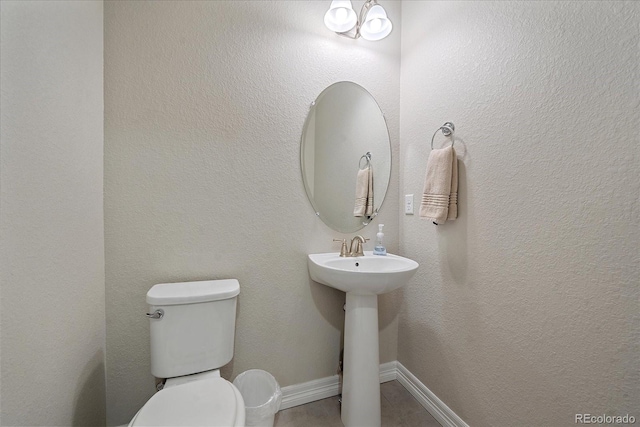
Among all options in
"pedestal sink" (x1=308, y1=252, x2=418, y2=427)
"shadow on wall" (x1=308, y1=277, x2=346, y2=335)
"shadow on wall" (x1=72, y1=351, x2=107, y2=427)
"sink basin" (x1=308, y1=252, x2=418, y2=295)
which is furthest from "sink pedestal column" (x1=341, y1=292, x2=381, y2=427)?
"shadow on wall" (x1=72, y1=351, x2=107, y2=427)

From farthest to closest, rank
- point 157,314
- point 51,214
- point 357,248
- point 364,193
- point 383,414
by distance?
point 364,193 < point 357,248 < point 383,414 < point 157,314 < point 51,214

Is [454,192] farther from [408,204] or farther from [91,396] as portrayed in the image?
[91,396]

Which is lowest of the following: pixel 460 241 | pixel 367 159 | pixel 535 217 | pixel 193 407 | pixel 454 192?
pixel 193 407

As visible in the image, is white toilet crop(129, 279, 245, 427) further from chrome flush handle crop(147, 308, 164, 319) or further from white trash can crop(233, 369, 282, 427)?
white trash can crop(233, 369, 282, 427)

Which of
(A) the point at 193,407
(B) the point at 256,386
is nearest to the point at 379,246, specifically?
(B) the point at 256,386

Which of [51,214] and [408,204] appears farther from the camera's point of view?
[408,204]

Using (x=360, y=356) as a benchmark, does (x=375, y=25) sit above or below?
above

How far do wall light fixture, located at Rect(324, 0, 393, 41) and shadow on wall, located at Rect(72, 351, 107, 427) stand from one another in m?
2.02

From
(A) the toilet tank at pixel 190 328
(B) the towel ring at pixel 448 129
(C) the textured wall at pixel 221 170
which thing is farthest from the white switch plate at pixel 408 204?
(A) the toilet tank at pixel 190 328

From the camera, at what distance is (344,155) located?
1563mm

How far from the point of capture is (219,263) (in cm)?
131

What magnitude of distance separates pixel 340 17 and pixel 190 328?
5.81 feet

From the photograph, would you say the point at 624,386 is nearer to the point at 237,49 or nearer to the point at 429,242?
the point at 429,242

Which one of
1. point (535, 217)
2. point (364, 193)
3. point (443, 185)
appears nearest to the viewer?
point (535, 217)
